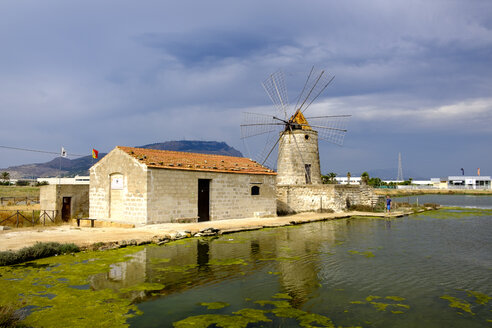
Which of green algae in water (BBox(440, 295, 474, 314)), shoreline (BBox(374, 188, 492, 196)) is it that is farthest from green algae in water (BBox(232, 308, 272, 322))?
shoreline (BBox(374, 188, 492, 196))

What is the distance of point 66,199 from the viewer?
65.7ft

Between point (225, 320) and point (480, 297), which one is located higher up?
point (225, 320)

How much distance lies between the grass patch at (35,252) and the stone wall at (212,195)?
18.0 feet

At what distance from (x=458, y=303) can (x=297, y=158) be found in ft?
70.8

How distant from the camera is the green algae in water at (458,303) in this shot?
659cm

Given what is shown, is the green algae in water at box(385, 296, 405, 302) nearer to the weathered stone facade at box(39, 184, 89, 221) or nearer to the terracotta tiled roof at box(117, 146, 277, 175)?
the terracotta tiled roof at box(117, 146, 277, 175)

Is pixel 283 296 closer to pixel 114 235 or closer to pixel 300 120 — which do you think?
pixel 114 235

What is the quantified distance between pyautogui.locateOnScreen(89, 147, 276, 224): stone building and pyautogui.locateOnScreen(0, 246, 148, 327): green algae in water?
21.8 feet

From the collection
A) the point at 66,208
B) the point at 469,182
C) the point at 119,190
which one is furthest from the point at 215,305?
the point at 469,182

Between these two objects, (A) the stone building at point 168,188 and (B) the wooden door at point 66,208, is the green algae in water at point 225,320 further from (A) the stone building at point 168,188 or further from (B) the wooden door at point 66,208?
(B) the wooden door at point 66,208

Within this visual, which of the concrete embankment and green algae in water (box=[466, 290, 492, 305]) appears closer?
green algae in water (box=[466, 290, 492, 305])

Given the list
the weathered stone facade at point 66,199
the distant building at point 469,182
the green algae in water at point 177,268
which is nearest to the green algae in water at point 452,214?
the green algae in water at point 177,268

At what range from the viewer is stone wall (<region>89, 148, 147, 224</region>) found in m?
16.4

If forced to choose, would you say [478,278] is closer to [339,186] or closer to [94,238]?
[94,238]
